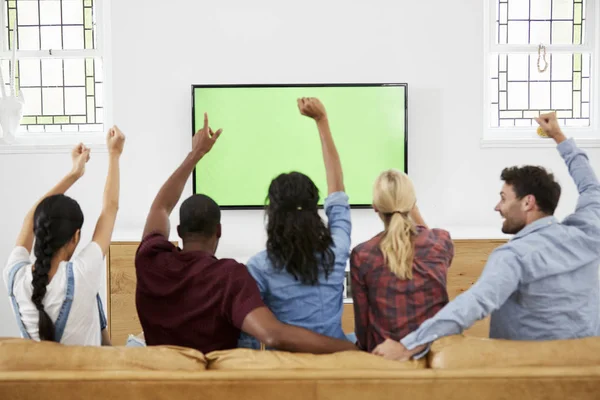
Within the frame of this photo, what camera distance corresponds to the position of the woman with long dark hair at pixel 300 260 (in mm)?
1862

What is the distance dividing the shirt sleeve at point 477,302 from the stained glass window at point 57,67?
3964mm

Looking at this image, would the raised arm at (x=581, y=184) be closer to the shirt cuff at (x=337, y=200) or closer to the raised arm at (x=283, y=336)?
the shirt cuff at (x=337, y=200)

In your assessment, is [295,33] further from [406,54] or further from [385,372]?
[385,372]

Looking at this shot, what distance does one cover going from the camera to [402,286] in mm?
1886

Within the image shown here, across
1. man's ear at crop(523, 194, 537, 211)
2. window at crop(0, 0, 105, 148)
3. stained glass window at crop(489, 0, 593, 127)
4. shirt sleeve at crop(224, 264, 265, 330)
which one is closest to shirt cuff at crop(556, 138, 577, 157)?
man's ear at crop(523, 194, 537, 211)

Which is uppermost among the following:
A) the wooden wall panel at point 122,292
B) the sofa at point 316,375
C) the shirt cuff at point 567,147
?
the shirt cuff at point 567,147

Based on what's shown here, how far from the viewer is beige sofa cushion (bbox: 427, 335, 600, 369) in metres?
1.46

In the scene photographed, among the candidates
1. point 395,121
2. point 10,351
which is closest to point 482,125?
point 395,121

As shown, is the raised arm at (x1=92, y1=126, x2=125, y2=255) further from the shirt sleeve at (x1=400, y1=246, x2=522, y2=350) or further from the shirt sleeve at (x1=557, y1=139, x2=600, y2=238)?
the shirt sleeve at (x1=557, y1=139, x2=600, y2=238)

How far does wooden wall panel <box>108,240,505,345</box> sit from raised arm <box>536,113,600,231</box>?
6.77 feet

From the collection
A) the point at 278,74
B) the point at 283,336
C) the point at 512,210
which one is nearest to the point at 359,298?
the point at 283,336

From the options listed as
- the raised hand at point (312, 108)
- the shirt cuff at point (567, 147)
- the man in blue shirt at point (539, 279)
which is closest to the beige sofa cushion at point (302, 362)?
the man in blue shirt at point (539, 279)

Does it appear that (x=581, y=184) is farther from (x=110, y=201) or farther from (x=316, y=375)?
(x=110, y=201)

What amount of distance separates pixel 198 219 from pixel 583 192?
1.26 meters
